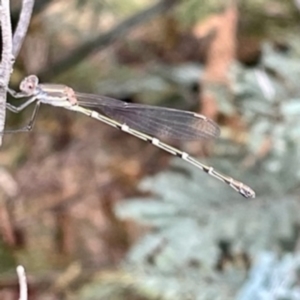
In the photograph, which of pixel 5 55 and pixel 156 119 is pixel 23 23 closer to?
pixel 5 55

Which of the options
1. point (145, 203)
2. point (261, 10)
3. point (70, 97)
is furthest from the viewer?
point (261, 10)

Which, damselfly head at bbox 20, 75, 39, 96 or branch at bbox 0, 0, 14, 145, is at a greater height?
damselfly head at bbox 20, 75, 39, 96

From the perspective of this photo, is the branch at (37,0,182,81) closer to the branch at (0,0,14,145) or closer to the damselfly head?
the damselfly head

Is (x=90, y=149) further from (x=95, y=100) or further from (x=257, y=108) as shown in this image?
(x=95, y=100)

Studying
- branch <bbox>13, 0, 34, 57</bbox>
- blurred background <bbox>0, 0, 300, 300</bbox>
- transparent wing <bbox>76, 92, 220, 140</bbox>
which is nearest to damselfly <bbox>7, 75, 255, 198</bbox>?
transparent wing <bbox>76, 92, 220, 140</bbox>

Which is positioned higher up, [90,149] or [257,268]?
[90,149]

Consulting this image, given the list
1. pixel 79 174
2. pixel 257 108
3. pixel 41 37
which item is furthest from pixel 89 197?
pixel 257 108

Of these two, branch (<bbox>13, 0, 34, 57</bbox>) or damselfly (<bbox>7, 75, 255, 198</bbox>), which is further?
damselfly (<bbox>7, 75, 255, 198</bbox>)

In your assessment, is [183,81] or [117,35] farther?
[183,81]
